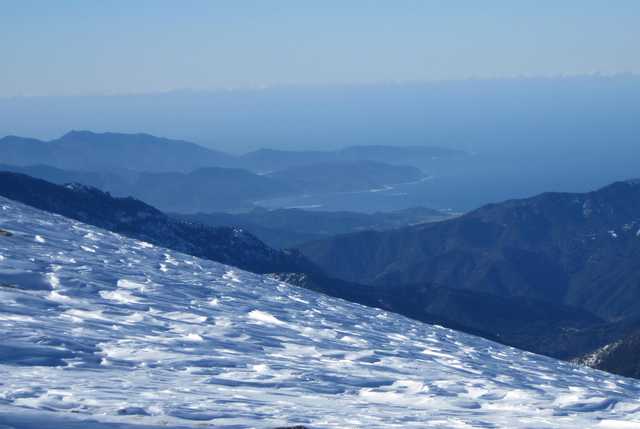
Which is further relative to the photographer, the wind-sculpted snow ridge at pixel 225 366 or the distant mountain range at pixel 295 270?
the distant mountain range at pixel 295 270

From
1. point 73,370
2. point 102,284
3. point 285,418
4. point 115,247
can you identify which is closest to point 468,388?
point 285,418

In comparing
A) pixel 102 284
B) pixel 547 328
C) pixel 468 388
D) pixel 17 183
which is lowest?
pixel 547 328

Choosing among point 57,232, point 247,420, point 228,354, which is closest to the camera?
point 247,420

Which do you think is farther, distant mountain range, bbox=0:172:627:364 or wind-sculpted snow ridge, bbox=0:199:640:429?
distant mountain range, bbox=0:172:627:364

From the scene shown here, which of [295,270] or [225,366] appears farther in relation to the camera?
[295,270]

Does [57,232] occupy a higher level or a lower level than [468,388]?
higher

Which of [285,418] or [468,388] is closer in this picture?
[285,418]

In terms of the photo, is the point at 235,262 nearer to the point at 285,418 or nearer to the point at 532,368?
the point at 532,368

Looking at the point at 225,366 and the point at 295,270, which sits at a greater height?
the point at 225,366
